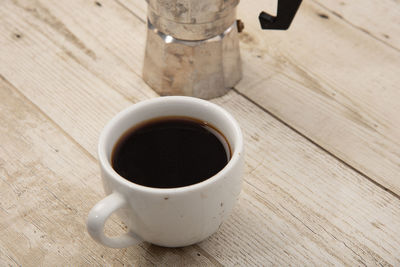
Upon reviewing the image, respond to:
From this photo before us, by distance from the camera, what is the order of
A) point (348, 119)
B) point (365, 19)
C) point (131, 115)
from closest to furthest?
1. point (131, 115)
2. point (348, 119)
3. point (365, 19)

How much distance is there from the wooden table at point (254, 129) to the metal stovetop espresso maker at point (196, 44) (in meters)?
0.02

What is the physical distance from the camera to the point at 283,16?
21.3 inches

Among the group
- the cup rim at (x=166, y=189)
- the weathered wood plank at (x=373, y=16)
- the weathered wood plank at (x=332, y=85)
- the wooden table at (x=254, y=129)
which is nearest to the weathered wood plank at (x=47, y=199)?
the wooden table at (x=254, y=129)

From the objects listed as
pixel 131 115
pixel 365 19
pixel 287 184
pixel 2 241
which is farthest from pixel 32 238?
pixel 365 19

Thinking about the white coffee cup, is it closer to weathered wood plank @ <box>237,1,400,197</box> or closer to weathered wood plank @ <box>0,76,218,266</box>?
weathered wood plank @ <box>0,76,218,266</box>

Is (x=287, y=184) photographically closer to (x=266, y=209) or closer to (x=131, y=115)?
(x=266, y=209)

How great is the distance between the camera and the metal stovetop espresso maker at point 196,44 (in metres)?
0.53

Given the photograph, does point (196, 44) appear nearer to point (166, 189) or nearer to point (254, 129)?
point (254, 129)

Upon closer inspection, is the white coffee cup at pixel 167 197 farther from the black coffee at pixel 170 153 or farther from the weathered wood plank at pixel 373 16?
the weathered wood plank at pixel 373 16

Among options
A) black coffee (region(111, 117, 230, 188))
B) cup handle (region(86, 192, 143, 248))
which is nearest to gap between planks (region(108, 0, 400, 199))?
black coffee (region(111, 117, 230, 188))

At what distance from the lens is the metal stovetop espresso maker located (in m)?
0.53

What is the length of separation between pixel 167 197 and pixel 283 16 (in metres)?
0.28

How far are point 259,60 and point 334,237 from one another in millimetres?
264

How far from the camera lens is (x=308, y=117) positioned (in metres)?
0.57
